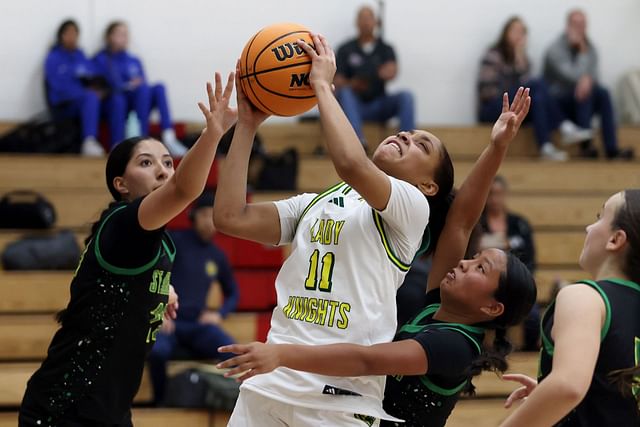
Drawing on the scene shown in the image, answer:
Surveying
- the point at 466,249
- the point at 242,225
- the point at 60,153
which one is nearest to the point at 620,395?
the point at 466,249

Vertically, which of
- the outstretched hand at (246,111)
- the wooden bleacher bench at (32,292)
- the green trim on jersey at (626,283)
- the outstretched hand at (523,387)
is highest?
the outstretched hand at (246,111)

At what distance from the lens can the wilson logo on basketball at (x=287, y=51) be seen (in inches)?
112

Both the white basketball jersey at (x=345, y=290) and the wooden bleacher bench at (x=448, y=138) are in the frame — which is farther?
the wooden bleacher bench at (x=448, y=138)

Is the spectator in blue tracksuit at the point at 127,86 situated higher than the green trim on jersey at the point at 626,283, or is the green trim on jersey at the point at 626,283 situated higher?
the spectator in blue tracksuit at the point at 127,86

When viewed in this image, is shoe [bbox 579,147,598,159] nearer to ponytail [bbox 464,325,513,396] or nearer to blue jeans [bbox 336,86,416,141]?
blue jeans [bbox 336,86,416,141]

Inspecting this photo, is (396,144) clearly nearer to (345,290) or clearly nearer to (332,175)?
(345,290)

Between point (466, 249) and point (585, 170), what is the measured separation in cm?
608

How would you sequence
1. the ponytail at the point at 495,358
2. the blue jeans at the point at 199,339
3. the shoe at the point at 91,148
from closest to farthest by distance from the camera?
the ponytail at the point at 495,358 < the blue jeans at the point at 199,339 < the shoe at the point at 91,148

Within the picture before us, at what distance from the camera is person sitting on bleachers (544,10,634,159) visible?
9.21m

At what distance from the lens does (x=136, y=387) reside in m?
3.27

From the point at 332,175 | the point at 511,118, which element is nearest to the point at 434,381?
the point at 511,118

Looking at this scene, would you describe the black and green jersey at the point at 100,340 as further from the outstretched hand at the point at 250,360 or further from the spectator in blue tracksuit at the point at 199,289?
the spectator in blue tracksuit at the point at 199,289

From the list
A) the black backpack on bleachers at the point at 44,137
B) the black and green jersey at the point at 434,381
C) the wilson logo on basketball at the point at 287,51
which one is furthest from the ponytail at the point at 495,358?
the black backpack on bleachers at the point at 44,137

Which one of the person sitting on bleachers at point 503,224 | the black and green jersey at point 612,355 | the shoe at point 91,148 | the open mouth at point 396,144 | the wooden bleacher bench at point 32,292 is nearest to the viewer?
the black and green jersey at point 612,355
